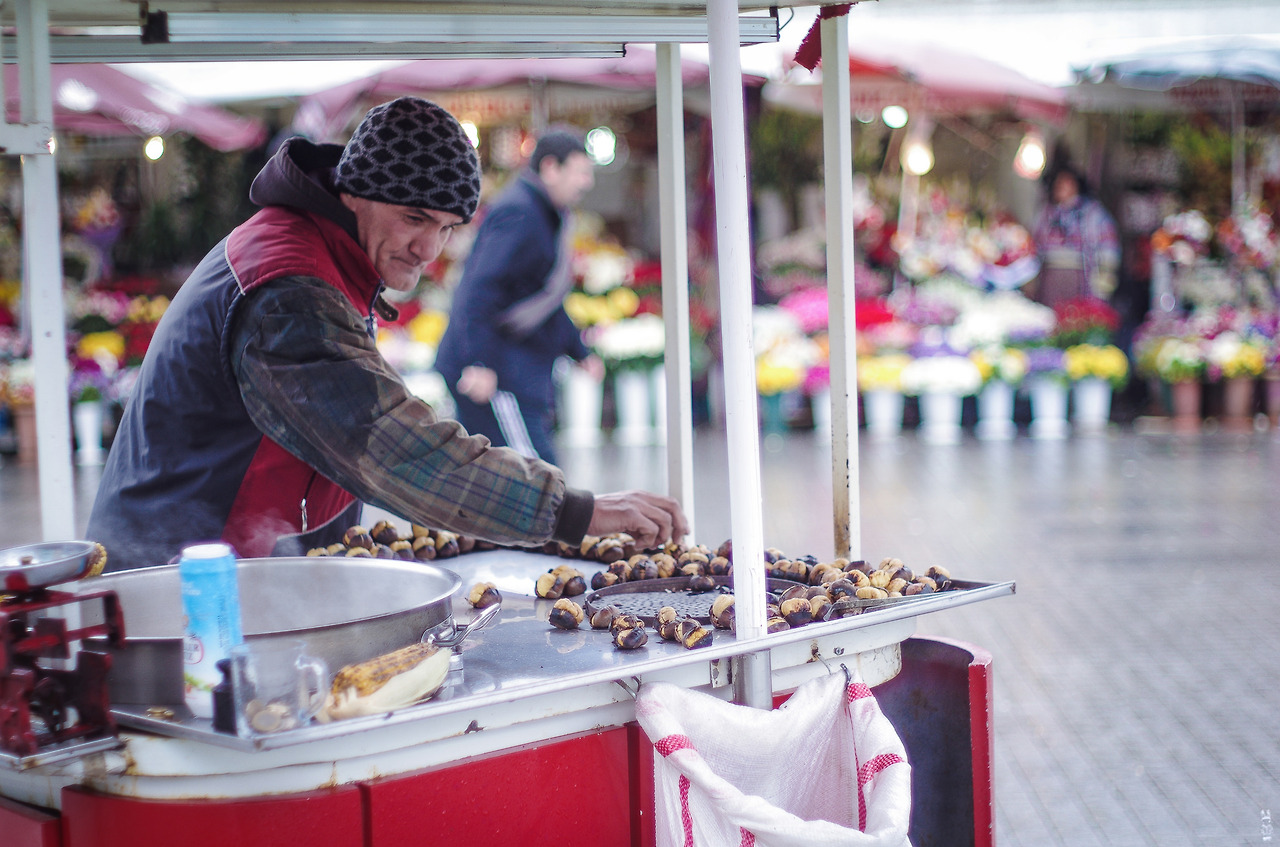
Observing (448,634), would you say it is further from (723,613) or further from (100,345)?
(100,345)

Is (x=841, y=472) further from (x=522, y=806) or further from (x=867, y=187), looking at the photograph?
(x=867, y=187)

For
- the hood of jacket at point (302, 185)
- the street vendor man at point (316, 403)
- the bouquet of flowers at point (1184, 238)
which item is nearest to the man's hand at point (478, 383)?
the street vendor man at point (316, 403)

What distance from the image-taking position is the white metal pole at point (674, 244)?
2.66 m

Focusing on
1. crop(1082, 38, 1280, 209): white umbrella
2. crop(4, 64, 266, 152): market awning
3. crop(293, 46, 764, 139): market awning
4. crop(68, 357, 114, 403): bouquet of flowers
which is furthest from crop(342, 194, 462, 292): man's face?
crop(1082, 38, 1280, 209): white umbrella

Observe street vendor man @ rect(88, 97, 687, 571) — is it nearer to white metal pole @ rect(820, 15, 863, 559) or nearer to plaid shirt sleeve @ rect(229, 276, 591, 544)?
plaid shirt sleeve @ rect(229, 276, 591, 544)

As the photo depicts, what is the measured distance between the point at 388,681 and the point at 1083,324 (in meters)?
9.70

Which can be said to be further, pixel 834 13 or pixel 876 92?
pixel 876 92

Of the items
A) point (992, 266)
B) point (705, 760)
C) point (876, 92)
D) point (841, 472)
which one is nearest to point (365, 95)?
point (876, 92)

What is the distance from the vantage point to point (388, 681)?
Result: 1.43 metres

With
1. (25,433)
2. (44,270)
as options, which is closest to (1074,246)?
(25,433)

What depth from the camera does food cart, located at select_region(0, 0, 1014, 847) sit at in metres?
1.42

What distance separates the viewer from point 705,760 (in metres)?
1.66

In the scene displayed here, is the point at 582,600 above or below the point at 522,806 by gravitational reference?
above

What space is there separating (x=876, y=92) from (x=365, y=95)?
3874 mm
